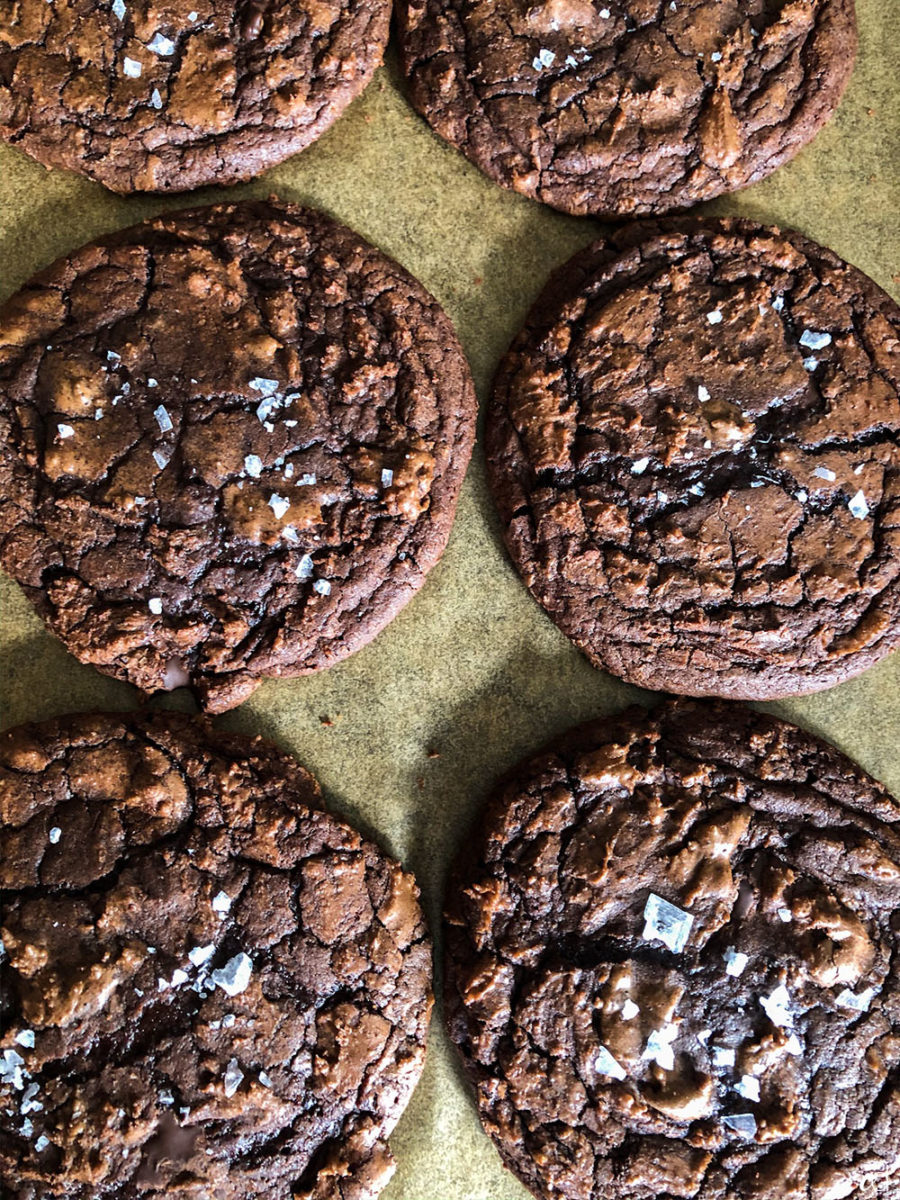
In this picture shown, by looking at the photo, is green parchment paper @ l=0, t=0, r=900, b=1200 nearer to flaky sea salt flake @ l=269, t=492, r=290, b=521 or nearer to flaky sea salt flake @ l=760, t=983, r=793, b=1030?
flaky sea salt flake @ l=269, t=492, r=290, b=521

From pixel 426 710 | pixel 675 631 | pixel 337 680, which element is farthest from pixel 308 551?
pixel 675 631

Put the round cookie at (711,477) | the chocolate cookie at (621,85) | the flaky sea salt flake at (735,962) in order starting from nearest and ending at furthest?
the flaky sea salt flake at (735,962) → the round cookie at (711,477) → the chocolate cookie at (621,85)

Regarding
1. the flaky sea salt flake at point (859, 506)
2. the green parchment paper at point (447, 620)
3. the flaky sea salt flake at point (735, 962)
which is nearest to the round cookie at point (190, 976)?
the green parchment paper at point (447, 620)

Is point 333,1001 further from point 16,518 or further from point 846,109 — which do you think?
point 846,109

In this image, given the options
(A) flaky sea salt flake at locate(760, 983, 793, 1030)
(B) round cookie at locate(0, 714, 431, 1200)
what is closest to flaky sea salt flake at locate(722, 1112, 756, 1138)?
(A) flaky sea salt flake at locate(760, 983, 793, 1030)

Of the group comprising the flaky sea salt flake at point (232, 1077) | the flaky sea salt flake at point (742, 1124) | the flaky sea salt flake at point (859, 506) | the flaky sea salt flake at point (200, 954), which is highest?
the flaky sea salt flake at point (200, 954)

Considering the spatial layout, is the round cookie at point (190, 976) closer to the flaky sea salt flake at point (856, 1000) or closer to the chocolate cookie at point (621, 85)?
the flaky sea salt flake at point (856, 1000)
